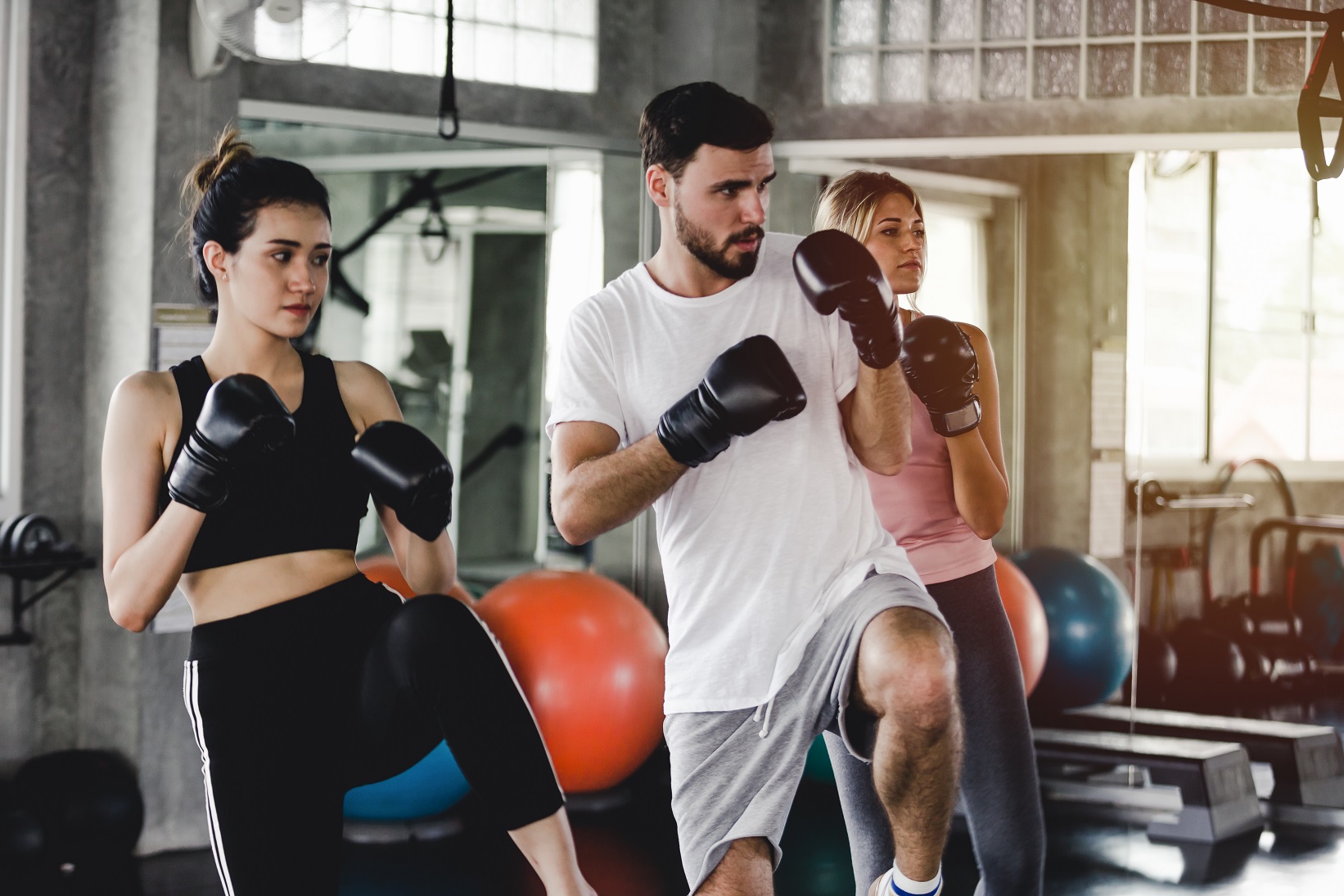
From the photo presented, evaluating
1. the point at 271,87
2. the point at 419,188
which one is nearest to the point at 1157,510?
the point at 419,188

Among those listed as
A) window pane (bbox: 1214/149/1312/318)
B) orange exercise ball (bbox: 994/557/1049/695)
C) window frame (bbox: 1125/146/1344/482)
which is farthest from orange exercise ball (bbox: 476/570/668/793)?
window pane (bbox: 1214/149/1312/318)

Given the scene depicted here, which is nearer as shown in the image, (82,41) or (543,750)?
(543,750)

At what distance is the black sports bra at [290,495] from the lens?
1.96 m

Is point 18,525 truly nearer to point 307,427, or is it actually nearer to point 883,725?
point 307,427

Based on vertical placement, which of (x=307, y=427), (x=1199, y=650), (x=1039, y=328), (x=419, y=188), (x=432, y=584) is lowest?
(x=1199, y=650)

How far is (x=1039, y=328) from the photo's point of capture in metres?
5.53

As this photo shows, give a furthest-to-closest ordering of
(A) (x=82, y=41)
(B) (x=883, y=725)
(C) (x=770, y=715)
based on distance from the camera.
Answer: (A) (x=82, y=41) < (C) (x=770, y=715) < (B) (x=883, y=725)

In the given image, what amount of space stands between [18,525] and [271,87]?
155 cm

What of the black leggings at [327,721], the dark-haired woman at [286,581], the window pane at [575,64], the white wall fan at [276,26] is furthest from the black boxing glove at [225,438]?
the window pane at [575,64]

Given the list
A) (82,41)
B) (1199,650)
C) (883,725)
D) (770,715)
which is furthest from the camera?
(1199,650)

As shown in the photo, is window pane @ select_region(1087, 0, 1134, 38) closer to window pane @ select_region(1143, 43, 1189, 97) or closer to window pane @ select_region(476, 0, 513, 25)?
window pane @ select_region(1143, 43, 1189, 97)

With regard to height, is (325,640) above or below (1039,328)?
below

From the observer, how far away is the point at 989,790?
2.20 m

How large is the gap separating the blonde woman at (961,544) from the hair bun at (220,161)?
3.37 feet
